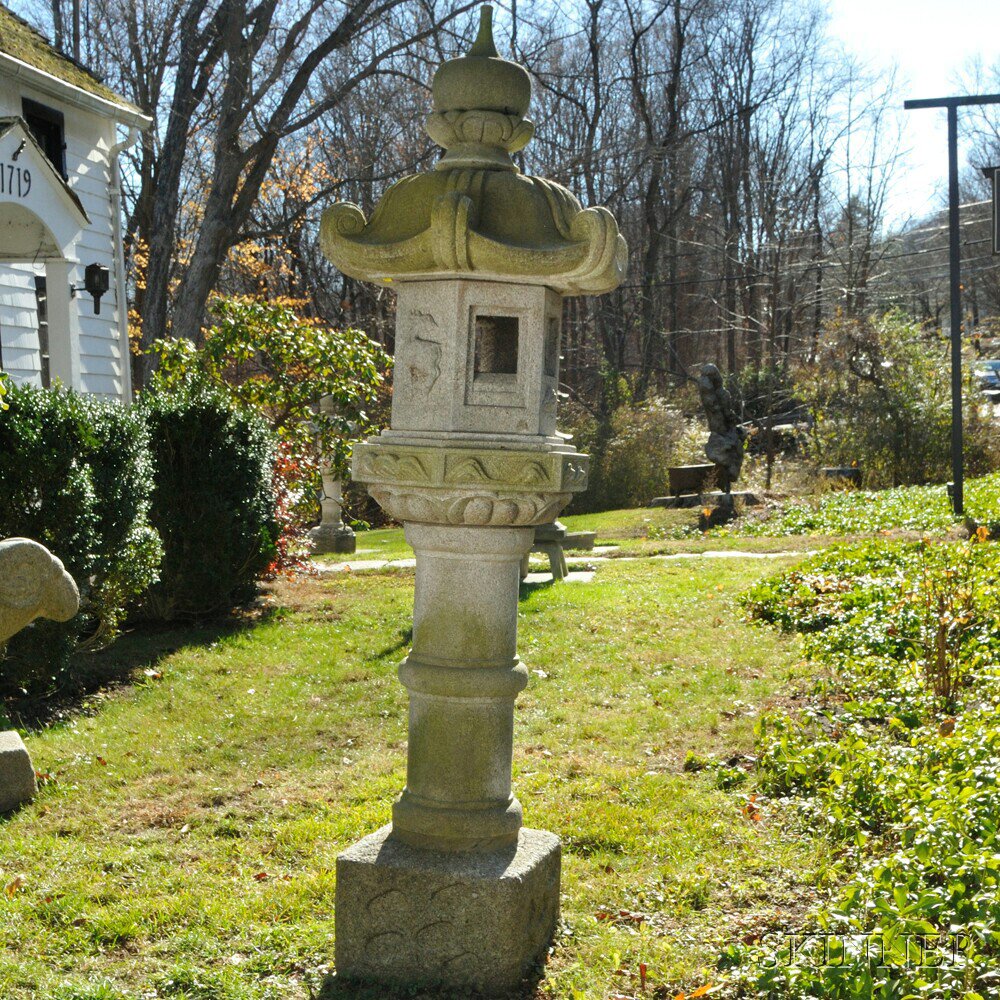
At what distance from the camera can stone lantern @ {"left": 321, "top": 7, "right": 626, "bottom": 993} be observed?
11.8ft

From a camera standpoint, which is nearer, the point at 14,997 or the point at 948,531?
the point at 14,997

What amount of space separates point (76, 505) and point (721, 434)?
44.0ft

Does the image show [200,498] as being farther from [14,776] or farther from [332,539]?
[332,539]

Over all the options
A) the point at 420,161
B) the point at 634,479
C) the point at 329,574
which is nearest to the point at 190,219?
the point at 420,161

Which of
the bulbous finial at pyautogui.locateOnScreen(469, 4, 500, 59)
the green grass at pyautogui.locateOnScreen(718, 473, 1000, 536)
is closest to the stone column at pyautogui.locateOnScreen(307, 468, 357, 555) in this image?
the green grass at pyautogui.locateOnScreen(718, 473, 1000, 536)

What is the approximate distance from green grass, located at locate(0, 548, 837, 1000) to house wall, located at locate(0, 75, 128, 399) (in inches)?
204

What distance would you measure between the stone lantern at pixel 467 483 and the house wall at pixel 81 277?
9.94 meters

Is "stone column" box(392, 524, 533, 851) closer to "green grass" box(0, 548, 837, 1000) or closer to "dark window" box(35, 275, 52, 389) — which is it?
"green grass" box(0, 548, 837, 1000)

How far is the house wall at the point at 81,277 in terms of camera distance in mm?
12633

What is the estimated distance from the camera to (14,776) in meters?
5.46

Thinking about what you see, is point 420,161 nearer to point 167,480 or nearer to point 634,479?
point 634,479

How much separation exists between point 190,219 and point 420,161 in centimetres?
876

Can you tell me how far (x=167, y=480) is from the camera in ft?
30.7

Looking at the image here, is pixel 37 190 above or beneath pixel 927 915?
above
